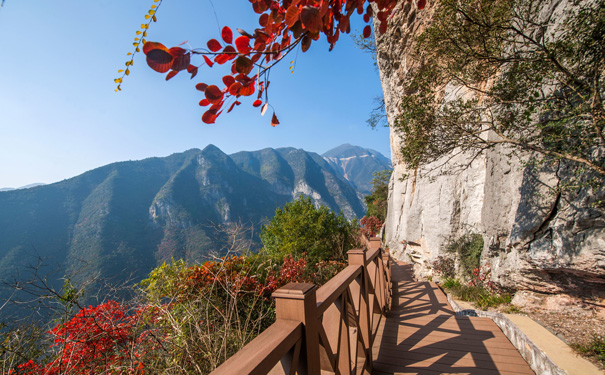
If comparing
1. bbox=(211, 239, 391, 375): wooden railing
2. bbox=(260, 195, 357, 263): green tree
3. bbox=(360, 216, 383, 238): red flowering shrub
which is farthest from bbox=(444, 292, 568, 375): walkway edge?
bbox=(360, 216, 383, 238): red flowering shrub

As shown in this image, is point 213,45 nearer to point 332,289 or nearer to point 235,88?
point 235,88

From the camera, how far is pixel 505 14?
4051 millimetres

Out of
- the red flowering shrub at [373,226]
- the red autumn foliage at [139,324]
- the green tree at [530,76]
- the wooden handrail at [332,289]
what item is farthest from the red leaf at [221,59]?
the red flowering shrub at [373,226]

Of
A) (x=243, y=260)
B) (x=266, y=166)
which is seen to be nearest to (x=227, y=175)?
(x=266, y=166)

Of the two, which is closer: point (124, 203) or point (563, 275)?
point (563, 275)

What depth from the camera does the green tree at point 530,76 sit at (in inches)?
129

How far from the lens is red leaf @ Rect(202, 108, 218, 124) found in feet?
3.29

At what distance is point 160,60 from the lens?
78 centimetres

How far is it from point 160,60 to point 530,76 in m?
5.06

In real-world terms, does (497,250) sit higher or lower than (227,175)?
lower

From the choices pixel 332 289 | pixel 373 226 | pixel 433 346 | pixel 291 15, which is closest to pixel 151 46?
pixel 291 15

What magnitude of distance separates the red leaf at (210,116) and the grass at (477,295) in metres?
6.02

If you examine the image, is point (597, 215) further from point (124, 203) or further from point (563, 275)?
point (124, 203)

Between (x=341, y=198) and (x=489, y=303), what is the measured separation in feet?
289
